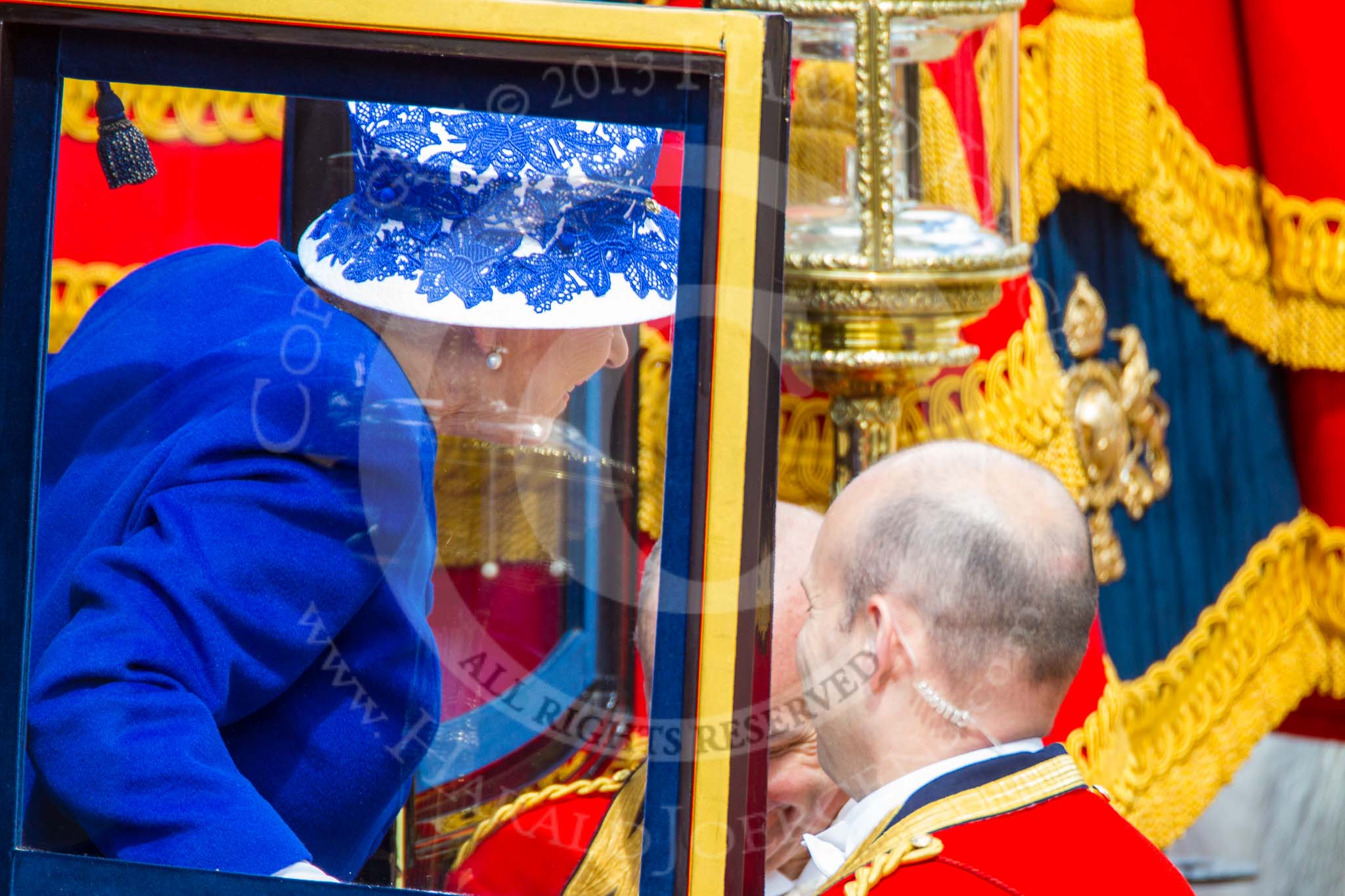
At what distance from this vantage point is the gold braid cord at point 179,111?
739 millimetres

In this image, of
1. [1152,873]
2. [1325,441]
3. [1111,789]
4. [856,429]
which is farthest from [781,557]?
[1325,441]

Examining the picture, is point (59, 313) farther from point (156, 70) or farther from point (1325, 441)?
point (1325, 441)

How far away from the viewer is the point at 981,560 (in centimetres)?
91

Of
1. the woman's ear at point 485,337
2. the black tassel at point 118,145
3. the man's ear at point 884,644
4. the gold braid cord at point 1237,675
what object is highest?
the black tassel at point 118,145

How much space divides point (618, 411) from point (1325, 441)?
4.75 ft

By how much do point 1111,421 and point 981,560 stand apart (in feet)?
3.28

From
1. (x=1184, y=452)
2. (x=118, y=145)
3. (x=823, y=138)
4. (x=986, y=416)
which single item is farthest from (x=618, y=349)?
(x=1184, y=452)

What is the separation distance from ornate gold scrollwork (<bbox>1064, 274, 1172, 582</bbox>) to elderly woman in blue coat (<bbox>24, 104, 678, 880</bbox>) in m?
1.17

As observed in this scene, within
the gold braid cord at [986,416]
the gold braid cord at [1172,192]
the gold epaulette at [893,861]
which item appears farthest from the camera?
the gold braid cord at [1172,192]

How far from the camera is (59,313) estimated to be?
0.80m

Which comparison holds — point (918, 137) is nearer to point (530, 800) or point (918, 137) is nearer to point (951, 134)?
point (951, 134)

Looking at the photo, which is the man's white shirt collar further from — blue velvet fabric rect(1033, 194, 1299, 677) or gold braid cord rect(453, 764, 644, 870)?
blue velvet fabric rect(1033, 194, 1299, 677)

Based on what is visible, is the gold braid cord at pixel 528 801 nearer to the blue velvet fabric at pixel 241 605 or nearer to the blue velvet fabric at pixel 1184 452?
the blue velvet fabric at pixel 241 605

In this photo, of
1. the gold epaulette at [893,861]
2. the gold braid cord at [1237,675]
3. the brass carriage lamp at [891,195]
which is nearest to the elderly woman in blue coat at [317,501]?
the gold epaulette at [893,861]
